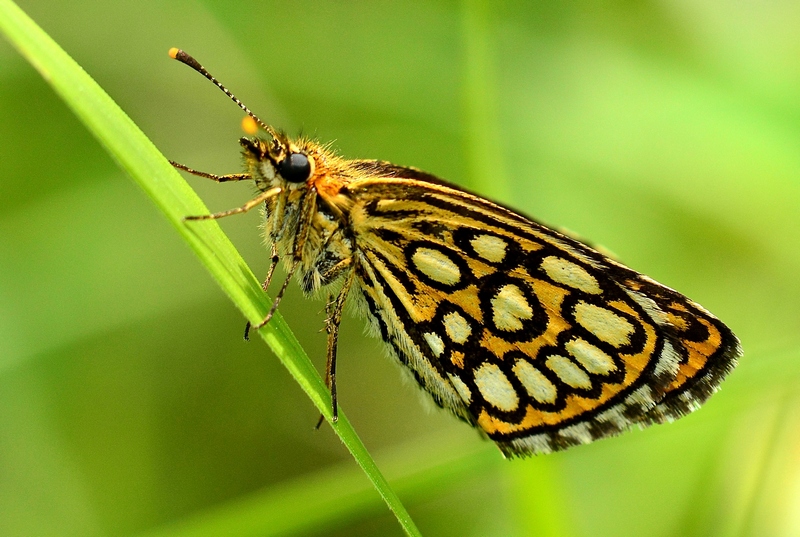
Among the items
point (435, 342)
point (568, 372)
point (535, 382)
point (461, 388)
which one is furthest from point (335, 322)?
point (568, 372)

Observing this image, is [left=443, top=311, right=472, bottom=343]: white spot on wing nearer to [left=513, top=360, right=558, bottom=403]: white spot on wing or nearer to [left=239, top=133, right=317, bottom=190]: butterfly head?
[left=513, top=360, right=558, bottom=403]: white spot on wing

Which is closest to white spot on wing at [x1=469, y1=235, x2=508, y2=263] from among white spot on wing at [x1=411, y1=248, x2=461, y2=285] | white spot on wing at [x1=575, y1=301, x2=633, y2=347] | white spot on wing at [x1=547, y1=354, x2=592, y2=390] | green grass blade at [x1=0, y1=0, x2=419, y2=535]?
white spot on wing at [x1=411, y1=248, x2=461, y2=285]

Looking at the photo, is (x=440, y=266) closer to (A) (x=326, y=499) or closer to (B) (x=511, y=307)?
(B) (x=511, y=307)

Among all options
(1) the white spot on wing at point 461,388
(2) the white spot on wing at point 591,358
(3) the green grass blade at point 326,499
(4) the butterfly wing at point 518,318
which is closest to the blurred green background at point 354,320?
(3) the green grass blade at point 326,499

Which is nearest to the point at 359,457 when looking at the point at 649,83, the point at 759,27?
the point at 649,83

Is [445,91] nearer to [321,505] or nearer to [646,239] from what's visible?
[646,239]

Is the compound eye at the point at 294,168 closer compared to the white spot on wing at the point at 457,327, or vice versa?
the compound eye at the point at 294,168

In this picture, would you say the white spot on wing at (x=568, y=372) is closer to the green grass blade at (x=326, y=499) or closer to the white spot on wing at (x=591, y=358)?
the white spot on wing at (x=591, y=358)
